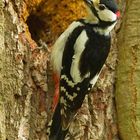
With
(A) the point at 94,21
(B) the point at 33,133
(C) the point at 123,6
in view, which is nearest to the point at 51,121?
(B) the point at 33,133

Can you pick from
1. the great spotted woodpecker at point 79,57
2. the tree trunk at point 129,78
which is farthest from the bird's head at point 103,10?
the tree trunk at point 129,78

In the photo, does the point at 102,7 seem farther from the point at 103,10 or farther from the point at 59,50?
the point at 59,50

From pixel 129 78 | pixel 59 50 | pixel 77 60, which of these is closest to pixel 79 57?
pixel 77 60

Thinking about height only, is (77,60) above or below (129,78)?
above

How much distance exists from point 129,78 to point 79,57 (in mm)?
511

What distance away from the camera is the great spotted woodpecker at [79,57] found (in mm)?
3088

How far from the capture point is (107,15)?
325 cm

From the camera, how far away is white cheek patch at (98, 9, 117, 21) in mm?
3230

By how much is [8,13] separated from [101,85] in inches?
35.6

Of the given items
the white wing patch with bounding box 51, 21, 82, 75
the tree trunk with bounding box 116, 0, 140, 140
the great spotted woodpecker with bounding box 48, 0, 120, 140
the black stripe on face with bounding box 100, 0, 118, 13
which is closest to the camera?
the great spotted woodpecker with bounding box 48, 0, 120, 140

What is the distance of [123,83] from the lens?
3.48 metres

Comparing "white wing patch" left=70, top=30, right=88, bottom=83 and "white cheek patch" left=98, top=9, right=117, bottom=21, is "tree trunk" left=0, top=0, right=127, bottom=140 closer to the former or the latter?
"white wing patch" left=70, top=30, right=88, bottom=83

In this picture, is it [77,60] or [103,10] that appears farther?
[103,10]

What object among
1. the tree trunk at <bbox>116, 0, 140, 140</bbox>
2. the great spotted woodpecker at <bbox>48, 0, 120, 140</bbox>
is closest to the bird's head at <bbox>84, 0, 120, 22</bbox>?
the great spotted woodpecker at <bbox>48, 0, 120, 140</bbox>
